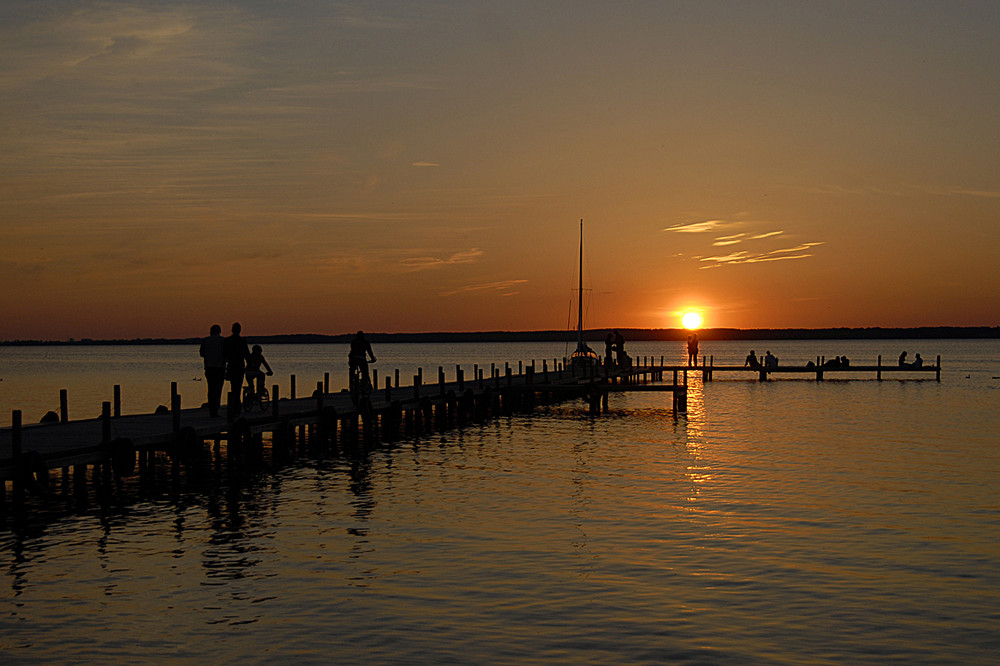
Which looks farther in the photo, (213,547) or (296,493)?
(296,493)

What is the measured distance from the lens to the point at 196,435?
2422cm

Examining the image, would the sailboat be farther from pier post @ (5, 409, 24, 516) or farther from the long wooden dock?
pier post @ (5, 409, 24, 516)

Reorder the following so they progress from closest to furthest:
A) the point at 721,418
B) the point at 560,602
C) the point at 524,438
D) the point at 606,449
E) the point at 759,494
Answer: the point at 560,602
the point at 759,494
the point at 606,449
the point at 524,438
the point at 721,418

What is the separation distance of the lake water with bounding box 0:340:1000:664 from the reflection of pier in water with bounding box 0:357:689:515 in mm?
884

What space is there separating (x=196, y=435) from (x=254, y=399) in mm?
6892

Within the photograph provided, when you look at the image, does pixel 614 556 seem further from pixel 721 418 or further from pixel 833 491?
pixel 721 418

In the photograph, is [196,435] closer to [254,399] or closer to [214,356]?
[214,356]

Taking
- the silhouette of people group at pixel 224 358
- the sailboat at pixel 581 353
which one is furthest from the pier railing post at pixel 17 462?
the sailboat at pixel 581 353

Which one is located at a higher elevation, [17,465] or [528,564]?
[17,465]

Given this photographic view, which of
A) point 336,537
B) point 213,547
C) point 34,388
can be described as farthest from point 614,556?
point 34,388

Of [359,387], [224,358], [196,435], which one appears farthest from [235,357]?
[359,387]

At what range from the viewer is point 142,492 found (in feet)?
76.6

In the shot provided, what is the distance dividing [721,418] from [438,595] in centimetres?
3419

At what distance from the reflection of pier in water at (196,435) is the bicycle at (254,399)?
0.99 feet
